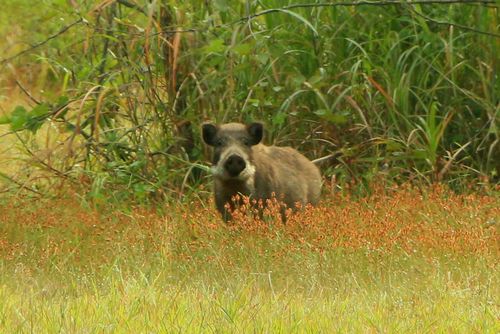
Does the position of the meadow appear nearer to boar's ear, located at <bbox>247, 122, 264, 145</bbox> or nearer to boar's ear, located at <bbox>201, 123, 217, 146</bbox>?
boar's ear, located at <bbox>201, 123, 217, 146</bbox>

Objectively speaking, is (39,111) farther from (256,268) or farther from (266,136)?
(256,268)

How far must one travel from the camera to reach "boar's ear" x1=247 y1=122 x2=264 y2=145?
29.0ft

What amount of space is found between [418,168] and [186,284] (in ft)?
10.8

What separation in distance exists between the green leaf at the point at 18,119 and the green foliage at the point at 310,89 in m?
0.27

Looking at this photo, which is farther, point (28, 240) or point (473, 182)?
point (473, 182)

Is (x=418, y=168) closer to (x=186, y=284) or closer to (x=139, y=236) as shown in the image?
(x=139, y=236)

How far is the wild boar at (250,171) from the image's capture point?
28.4 feet

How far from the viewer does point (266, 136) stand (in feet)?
33.4

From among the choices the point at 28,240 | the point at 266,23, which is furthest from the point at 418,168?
the point at 28,240

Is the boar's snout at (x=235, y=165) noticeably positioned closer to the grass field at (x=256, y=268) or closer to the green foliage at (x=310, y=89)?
the grass field at (x=256, y=268)

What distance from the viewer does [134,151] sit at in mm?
9961

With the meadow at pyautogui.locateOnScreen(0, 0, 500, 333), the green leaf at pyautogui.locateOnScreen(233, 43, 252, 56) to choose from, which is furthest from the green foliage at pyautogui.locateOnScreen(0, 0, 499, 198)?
the green leaf at pyautogui.locateOnScreen(233, 43, 252, 56)

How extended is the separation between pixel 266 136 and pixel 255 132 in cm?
131

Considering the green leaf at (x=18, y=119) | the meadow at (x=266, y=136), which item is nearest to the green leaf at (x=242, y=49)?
the meadow at (x=266, y=136)
